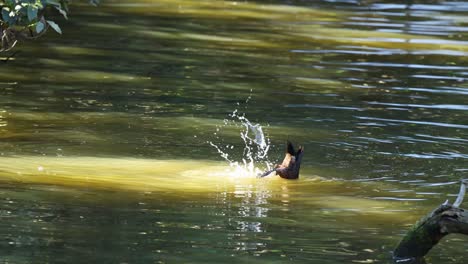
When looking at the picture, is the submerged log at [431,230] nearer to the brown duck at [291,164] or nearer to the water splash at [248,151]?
the brown duck at [291,164]

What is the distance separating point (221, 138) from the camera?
35.9 feet

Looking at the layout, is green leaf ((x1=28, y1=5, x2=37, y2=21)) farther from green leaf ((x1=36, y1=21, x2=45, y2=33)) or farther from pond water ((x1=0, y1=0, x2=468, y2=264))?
pond water ((x1=0, y1=0, x2=468, y2=264))

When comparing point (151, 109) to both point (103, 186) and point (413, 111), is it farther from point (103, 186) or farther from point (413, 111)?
point (103, 186)

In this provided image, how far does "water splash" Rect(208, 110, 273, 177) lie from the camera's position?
32.1 ft

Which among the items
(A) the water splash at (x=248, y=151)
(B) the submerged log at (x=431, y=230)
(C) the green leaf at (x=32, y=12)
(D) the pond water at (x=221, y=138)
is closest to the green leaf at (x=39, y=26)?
(C) the green leaf at (x=32, y=12)

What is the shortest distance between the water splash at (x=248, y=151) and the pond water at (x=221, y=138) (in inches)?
1.5

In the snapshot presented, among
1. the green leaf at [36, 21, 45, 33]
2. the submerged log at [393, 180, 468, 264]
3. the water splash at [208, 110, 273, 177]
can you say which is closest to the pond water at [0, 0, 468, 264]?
the water splash at [208, 110, 273, 177]

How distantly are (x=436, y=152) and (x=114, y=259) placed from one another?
4237 mm

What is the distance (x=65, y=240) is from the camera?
23.7ft

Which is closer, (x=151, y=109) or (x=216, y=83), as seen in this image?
(x=151, y=109)

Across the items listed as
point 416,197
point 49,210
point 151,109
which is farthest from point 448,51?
point 49,210

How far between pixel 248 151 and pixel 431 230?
3.75m

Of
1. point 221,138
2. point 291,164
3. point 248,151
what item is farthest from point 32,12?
point 221,138

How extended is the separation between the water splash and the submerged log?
8.65 ft
